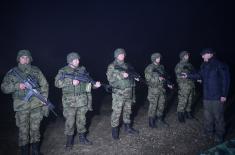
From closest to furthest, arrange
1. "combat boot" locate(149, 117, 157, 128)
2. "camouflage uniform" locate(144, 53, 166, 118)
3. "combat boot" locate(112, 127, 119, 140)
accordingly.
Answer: "combat boot" locate(112, 127, 119, 140), "camouflage uniform" locate(144, 53, 166, 118), "combat boot" locate(149, 117, 157, 128)

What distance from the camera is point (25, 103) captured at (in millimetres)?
6262

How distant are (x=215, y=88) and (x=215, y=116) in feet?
2.71

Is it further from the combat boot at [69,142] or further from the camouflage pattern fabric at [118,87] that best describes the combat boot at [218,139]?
the combat boot at [69,142]

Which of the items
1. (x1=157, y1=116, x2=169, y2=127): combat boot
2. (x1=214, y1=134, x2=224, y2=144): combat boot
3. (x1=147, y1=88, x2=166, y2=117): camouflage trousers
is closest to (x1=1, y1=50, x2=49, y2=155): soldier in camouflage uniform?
(x1=147, y1=88, x2=166, y2=117): camouflage trousers

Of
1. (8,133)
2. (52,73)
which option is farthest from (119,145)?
(52,73)

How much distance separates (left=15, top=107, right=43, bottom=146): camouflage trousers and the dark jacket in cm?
469

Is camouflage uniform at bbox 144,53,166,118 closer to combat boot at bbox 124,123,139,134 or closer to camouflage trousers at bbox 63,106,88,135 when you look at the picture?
combat boot at bbox 124,123,139,134

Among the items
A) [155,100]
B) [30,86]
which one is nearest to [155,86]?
[155,100]

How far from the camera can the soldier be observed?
8.24 metres

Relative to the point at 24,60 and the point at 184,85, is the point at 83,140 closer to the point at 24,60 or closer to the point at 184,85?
the point at 24,60

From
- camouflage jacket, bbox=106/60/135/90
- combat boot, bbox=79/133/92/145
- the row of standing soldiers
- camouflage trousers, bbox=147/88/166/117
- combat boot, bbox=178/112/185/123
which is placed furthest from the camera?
combat boot, bbox=178/112/185/123

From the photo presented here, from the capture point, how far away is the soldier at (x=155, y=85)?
8242mm

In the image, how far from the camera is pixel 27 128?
6438 millimetres

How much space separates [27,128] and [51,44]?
665 inches
